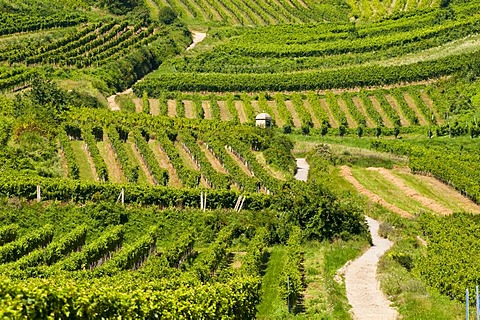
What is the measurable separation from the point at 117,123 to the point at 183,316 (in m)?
66.8

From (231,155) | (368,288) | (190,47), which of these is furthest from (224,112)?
(368,288)

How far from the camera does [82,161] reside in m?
83.9

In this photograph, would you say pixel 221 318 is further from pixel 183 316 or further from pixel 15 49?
pixel 15 49

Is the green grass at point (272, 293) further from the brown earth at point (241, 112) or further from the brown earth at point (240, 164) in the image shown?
Result: the brown earth at point (241, 112)

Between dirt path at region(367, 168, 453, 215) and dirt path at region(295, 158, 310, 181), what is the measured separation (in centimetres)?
688

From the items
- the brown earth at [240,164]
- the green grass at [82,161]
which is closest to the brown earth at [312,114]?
the brown earth at [240,164]

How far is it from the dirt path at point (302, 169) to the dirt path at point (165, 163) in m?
12.3

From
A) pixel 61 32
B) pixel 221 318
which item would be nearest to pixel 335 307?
pixel 221 318

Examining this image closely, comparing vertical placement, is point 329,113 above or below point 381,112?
below

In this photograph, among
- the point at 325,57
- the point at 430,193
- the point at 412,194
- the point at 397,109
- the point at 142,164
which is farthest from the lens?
the point at 325,57

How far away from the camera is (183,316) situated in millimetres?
33438

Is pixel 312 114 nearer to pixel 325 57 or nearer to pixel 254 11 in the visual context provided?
pixel 325 57

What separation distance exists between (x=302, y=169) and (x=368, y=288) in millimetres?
43069

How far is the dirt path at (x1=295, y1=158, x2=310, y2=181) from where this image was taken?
89000 mm
